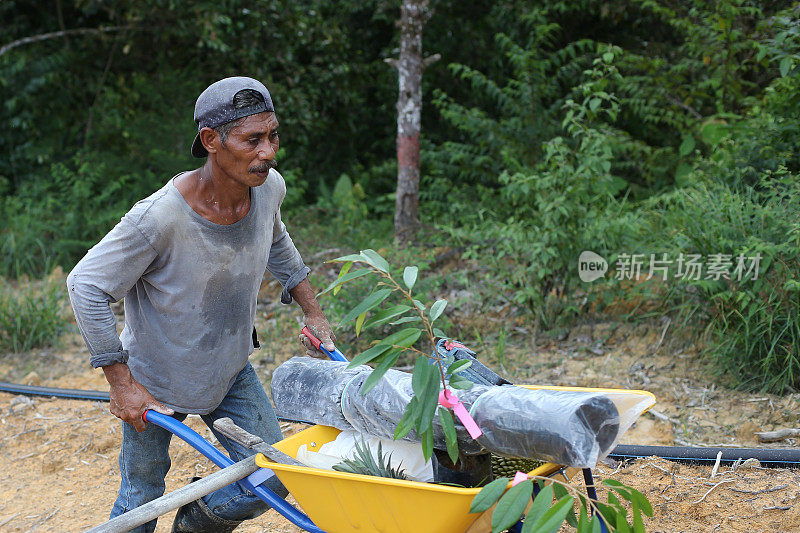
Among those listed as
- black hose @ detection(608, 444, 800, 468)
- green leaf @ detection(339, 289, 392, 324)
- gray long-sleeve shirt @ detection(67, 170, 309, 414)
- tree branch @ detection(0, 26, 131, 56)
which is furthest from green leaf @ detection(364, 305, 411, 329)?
tree branch @ detection(0, 26, 131, 56)

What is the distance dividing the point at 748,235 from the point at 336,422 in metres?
2.97

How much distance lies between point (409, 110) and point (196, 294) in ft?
12.8

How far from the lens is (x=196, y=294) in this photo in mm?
2408

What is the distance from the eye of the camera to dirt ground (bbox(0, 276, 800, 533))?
3.07 m

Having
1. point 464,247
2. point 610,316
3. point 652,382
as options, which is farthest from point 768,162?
point 464,247

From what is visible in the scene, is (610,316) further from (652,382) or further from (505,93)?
(505,93)

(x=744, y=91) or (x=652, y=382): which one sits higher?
(x=744, y=91)

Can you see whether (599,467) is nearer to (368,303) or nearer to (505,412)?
(505,412)

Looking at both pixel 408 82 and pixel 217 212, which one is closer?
pixel 217 212

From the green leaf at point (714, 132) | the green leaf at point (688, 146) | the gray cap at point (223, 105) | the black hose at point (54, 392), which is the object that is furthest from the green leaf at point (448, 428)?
the green leaf at point (688, 146)

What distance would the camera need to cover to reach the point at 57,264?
6863 mm

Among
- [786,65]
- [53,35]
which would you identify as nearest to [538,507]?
A: [786,65]

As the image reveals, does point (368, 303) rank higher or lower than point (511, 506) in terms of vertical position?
higher

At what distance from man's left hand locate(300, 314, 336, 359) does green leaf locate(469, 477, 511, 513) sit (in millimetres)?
1114
